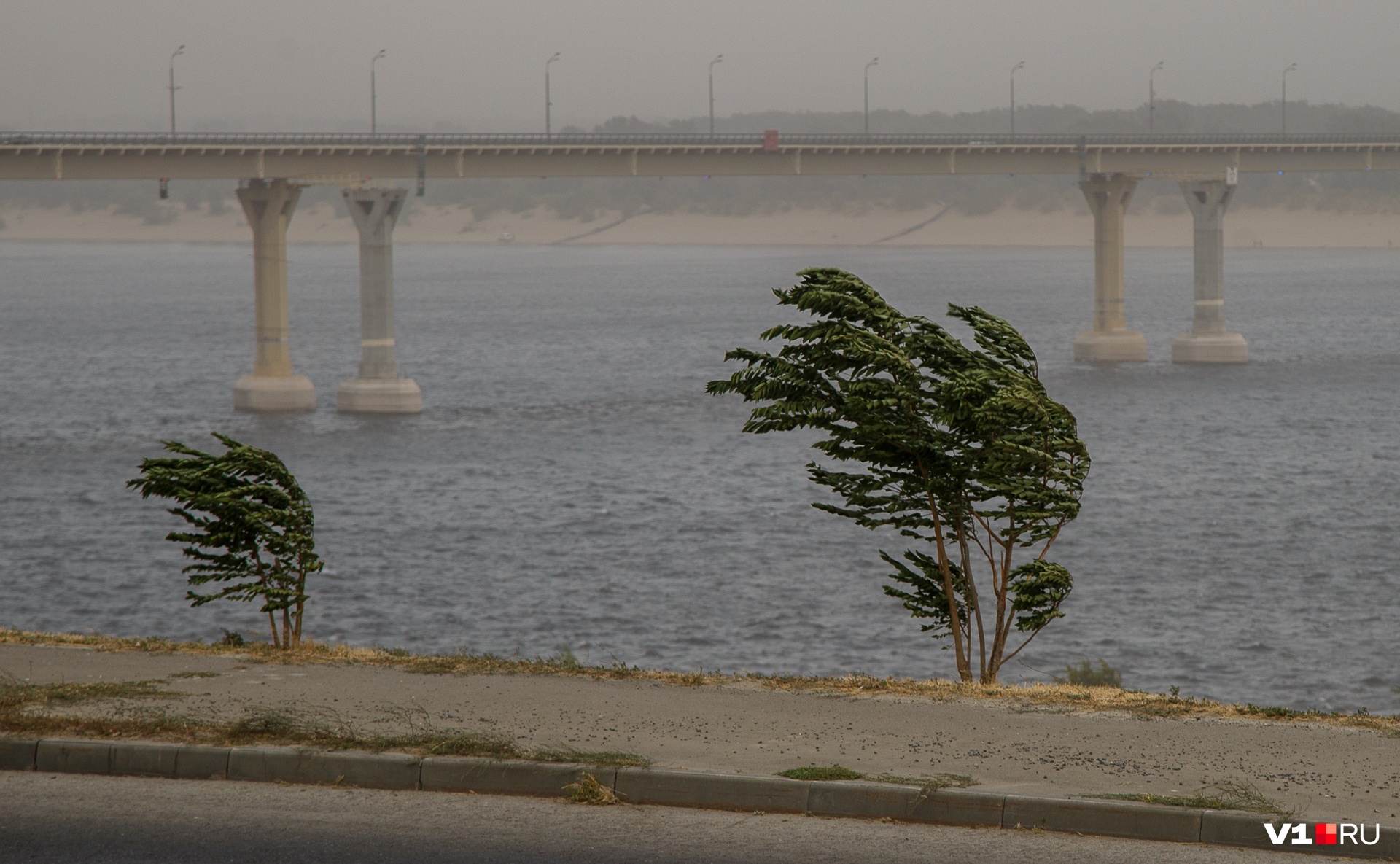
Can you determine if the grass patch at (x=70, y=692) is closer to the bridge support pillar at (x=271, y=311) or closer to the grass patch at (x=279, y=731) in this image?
the grass patch at (x=279, y=731)

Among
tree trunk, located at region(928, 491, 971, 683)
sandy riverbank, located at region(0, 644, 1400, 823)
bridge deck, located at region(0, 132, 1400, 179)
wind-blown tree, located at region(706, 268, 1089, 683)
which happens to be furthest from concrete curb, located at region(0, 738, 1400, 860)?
bridge deck, located at region(0, 132, 1400, 179)

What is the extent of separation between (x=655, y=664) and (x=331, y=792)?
22.1 metres

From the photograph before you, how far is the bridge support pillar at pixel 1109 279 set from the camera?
105750mm

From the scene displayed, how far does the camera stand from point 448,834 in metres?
10.7

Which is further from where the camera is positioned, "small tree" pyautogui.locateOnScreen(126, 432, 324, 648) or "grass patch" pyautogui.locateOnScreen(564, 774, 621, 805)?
"small tree" pyautogui.locateOnScreen(126, 432, 324, 648)

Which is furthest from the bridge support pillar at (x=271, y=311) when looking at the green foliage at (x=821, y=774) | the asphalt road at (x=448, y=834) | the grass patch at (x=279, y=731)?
the green foliage at (x=821, y=774)

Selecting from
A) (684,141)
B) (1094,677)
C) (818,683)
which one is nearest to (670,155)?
(684,141)

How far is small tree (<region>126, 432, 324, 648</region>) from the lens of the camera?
16.5 m

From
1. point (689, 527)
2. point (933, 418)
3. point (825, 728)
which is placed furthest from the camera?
point (689, 527)

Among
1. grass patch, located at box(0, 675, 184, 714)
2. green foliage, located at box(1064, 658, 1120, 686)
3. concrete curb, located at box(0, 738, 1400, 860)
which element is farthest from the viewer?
green foliage, located at box(1064, 658, 1120, 686)

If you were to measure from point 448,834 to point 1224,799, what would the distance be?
5130mm

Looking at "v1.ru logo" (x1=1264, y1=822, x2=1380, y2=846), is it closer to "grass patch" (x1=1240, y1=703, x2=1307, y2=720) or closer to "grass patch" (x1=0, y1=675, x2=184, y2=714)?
"grass patch" (x1=1240, y1=703, x2=1307, y2=720)

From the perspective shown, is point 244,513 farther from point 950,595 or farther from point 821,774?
point 821,774

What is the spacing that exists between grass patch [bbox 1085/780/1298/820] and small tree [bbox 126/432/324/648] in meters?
9.08
